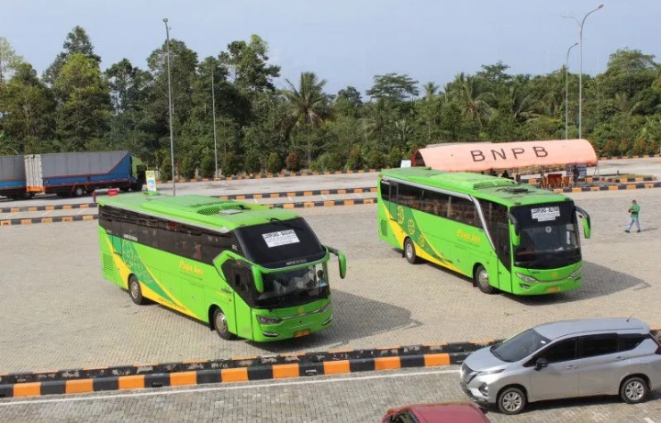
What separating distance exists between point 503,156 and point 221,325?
2405cm

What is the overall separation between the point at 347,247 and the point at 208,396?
13.3 metres

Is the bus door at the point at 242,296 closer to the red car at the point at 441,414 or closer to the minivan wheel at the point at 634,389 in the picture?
the red car at the point at 441,414

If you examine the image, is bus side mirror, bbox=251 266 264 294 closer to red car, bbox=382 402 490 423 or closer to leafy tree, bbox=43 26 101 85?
red car, bbox=382 402 490 423

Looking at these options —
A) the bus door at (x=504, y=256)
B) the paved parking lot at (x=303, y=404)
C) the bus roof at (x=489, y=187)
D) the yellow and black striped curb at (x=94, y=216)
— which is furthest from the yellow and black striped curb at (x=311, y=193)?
the paved parking lot at (x=303, y=404)

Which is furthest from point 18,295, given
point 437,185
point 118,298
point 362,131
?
point 362,131

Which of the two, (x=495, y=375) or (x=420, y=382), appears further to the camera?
(x=420, y=382)

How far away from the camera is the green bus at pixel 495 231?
699 inches

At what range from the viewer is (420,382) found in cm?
1329

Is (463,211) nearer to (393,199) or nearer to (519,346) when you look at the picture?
(393,199)

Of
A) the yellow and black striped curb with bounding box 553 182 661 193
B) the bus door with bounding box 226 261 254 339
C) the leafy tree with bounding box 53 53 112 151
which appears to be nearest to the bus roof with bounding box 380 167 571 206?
the bus door with bounding box 226 261 254 339

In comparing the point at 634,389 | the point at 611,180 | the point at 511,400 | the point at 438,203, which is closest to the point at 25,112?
the point at 611,180

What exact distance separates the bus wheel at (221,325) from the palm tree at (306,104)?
42989 mm

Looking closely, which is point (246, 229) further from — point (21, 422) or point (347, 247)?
point (347, 247)

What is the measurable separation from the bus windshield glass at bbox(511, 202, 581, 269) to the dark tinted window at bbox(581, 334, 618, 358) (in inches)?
223
